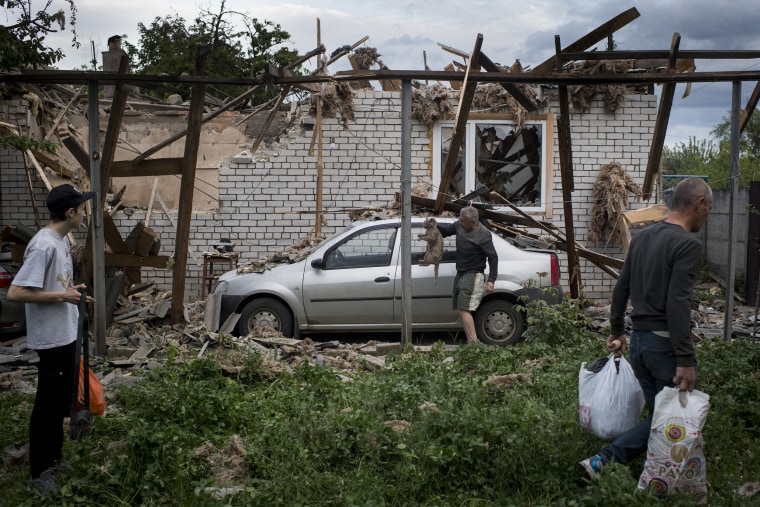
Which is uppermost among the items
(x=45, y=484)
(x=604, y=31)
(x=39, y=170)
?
(x=604, y=31)

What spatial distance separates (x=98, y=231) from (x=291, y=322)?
2.44 m

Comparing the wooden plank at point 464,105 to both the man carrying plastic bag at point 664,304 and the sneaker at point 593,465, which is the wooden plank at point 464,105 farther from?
the sneaker at point 593,465

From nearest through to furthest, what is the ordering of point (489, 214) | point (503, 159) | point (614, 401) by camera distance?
1. point (614, 401)
2. point (489, 214)
3. point (503, 159)

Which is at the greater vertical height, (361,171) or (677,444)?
(361,171)

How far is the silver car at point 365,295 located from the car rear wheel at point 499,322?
1cm

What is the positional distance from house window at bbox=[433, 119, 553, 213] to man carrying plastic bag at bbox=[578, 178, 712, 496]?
352 inches

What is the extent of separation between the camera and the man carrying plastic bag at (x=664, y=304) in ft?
13.3

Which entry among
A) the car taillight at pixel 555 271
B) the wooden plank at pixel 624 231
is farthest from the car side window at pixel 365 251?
the wooden plank at pixel 624 231

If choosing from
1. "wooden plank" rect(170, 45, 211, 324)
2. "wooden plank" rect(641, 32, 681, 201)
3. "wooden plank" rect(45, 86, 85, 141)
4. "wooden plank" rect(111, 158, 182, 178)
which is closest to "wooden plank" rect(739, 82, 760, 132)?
"wooden plank" rect(641, 32, 681, 201)

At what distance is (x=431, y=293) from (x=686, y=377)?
5.34 m

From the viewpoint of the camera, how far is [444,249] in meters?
9.42

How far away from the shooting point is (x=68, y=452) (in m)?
4.73

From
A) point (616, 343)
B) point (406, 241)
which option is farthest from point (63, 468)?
point (406, 241)

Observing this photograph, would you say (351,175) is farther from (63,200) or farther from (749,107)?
(63,200)
